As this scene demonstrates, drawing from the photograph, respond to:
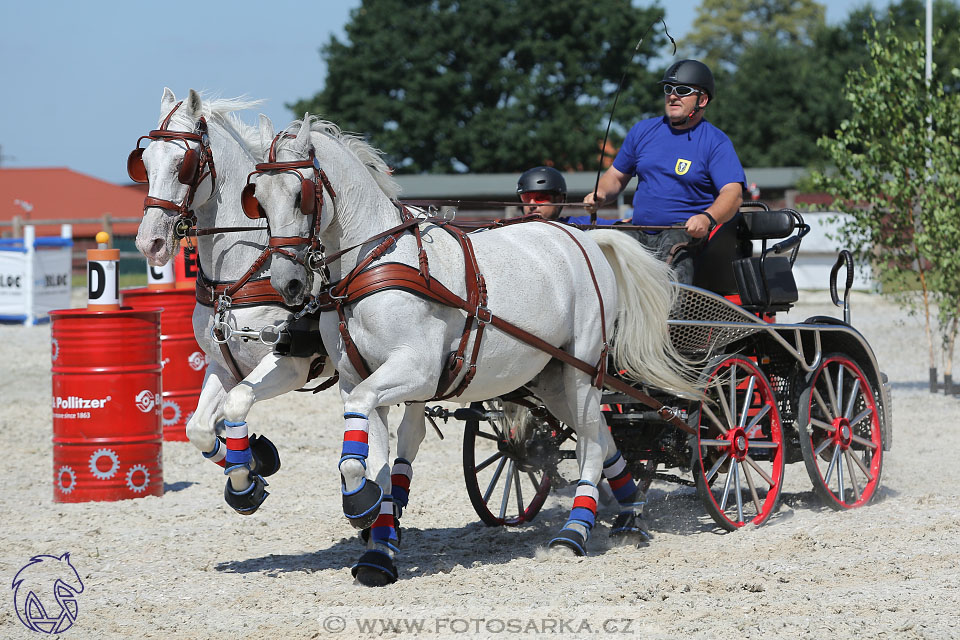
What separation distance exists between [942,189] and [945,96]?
1033mm

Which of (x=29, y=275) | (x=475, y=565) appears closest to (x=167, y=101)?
(x=475, y=565)

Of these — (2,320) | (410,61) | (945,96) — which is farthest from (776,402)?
(410,61)

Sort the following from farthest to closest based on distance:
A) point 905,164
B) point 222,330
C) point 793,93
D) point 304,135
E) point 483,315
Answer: point 793,93
point 905,164
point 222,330
point 483,315
point 304,135

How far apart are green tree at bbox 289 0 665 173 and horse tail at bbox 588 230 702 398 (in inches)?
1379

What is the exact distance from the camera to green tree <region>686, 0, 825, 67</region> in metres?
55.9

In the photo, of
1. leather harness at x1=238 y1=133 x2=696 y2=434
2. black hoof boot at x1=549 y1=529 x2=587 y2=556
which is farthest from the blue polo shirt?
black hoof boot at x1=549 y1=529 x2=587 y2=556

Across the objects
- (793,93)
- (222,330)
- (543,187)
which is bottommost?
(222,330)

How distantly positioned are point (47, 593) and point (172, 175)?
194 centimetres

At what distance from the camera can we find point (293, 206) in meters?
4.62

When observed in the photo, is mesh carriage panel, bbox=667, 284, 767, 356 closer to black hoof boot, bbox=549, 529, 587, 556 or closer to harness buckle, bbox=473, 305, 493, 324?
black hoof boot, bbox=549, 529, 587, 556

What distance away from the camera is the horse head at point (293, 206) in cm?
454

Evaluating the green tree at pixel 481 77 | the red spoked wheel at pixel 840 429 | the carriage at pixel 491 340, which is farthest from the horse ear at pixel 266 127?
the green tree at pixel 481 77

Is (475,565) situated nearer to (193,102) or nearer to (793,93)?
(193,102)

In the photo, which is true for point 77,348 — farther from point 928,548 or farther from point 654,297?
point 928,548
